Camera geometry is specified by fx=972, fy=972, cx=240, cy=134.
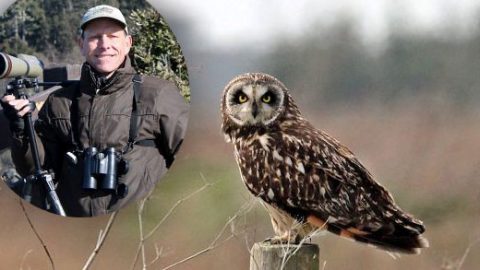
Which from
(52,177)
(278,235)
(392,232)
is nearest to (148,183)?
(52,177)

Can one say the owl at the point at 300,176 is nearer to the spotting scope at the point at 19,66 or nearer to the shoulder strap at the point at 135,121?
the shoulder strap at the point at 135,121

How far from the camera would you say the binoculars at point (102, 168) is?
3.84 meters

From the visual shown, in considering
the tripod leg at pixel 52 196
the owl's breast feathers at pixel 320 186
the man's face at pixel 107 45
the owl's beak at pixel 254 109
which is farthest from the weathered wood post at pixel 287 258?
the tripod leg at pixel 52 196

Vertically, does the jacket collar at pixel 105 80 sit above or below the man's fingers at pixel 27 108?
above

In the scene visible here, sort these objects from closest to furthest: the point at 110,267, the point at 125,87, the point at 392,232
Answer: the point at 392,232 → the point at 125,87 → the point at 110,267

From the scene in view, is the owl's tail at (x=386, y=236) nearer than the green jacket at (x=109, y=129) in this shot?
Yes

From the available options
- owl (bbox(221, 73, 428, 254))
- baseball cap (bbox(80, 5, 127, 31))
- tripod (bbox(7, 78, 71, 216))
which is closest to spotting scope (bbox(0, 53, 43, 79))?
tripod (bbox(7, 78, 71, 216))

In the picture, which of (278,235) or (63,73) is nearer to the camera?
(278,235)

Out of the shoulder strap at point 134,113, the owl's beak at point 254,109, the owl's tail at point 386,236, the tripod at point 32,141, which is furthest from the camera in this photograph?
the tripod at point 32,141

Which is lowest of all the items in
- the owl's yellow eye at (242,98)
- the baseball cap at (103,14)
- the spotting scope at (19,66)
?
the owl's yellow eye at (242,98)

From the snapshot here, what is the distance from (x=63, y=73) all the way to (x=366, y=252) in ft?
4.69

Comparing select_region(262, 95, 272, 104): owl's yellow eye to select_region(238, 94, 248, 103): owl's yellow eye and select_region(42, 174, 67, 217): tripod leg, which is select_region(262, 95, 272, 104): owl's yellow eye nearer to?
select_region(238, 94, 248, 103): owl's yellow eye

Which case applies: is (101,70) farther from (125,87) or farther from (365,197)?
(365,197)

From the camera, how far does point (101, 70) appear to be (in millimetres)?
3848
